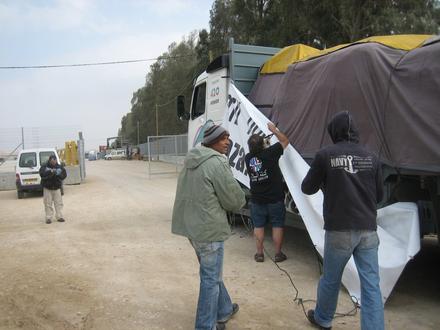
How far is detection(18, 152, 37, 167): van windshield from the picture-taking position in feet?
56.9

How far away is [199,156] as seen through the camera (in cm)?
393

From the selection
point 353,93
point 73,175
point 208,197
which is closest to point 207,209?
point 208,197

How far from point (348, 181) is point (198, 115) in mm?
6461

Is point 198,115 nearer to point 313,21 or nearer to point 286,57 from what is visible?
point 286,57

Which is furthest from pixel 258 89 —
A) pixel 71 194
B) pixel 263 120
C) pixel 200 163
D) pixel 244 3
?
pixel 244 3

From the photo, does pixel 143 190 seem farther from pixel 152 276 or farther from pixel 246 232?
pixel 152 276

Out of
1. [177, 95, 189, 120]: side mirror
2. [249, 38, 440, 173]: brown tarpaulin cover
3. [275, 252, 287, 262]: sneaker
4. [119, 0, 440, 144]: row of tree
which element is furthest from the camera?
[119, 0, 440, 144]: row of tree

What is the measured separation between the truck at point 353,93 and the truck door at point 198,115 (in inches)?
39.0

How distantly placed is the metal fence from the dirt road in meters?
16.7

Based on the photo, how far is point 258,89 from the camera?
7965 millimetres

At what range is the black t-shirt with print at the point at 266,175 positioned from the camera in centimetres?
630

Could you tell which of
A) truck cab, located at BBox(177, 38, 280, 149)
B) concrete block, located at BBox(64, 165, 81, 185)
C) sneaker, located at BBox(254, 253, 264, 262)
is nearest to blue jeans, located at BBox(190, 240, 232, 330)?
sneaker, located at BBox(254, 253, 264, 262)

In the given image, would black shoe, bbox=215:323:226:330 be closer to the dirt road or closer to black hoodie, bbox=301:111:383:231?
the dirt road

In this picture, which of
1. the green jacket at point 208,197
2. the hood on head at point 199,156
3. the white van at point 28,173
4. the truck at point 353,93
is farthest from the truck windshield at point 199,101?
the white van at point 28,173
